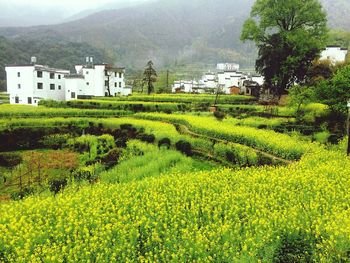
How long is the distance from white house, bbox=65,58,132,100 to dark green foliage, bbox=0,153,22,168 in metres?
37.3

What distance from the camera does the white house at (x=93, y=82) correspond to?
60.9 meters

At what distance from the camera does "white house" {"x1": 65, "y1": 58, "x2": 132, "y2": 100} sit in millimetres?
60938

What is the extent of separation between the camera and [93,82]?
6312 centimetres

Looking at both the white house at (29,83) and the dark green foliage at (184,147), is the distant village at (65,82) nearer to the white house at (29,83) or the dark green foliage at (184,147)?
the white house at (29,83)

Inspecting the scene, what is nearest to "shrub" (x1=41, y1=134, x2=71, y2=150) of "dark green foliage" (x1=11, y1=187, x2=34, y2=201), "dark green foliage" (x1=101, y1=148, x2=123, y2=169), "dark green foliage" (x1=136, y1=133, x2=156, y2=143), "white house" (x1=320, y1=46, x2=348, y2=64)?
"dark green foliage" (x1=136, y1=133, x2=156, y2=143)

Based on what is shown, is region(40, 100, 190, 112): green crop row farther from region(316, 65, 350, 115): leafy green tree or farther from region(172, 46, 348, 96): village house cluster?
region(316, 65, 350, 115): leafy green tree

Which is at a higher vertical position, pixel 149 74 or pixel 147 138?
pixel 149 74

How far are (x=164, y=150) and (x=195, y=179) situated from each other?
8.84m

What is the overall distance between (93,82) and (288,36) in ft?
115

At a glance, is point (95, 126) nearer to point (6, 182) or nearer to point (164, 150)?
point (164, 150)

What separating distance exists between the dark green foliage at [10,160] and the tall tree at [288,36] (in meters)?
35.6

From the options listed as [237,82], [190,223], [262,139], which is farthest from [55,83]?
[190,223]

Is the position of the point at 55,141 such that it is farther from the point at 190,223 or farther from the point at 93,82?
the point at 93,82

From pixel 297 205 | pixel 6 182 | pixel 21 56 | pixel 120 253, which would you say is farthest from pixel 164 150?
pixel 21 56
